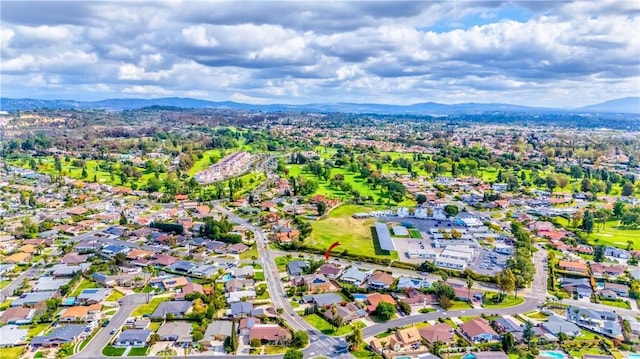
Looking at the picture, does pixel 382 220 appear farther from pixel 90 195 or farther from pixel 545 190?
pixel 90 195

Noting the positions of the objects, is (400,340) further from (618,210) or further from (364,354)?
(618,210)

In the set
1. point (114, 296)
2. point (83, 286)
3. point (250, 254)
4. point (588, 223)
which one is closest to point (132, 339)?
point (114, 296)

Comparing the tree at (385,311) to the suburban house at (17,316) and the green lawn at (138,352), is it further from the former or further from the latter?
the suburban house at (17,316)

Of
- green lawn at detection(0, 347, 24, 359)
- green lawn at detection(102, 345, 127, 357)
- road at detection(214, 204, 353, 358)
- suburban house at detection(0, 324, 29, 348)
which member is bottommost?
green lawn at detection(0, 347, 24, 359)

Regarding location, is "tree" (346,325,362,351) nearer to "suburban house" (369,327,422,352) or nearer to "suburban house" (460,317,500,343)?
"suburban house" (369,327,422,352)

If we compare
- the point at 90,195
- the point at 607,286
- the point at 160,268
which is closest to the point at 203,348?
the point at 160,268

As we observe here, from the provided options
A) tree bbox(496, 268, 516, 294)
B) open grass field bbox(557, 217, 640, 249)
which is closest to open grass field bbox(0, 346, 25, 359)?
tree bbox(496, 268, 516, 294)
